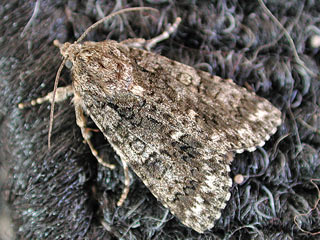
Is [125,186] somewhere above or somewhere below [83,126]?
below

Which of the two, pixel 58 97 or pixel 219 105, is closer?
pixel 58 97

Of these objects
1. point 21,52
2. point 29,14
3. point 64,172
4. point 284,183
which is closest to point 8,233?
point 64,172

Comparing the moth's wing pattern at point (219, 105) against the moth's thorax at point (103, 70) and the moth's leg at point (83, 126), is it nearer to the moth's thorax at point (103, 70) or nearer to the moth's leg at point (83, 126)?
the moth's thorax at point (103, 70)

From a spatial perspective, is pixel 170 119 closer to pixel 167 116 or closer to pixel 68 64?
pixel 167 116

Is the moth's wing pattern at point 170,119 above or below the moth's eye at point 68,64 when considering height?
below

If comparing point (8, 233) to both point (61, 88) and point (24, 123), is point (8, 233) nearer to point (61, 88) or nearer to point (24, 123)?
point (24, 123)

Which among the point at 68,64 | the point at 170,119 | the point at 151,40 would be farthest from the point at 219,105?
the point at 68,64

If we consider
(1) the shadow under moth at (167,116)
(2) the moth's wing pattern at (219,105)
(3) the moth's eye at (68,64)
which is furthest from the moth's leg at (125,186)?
(3) the moth's eye at (68,64)
